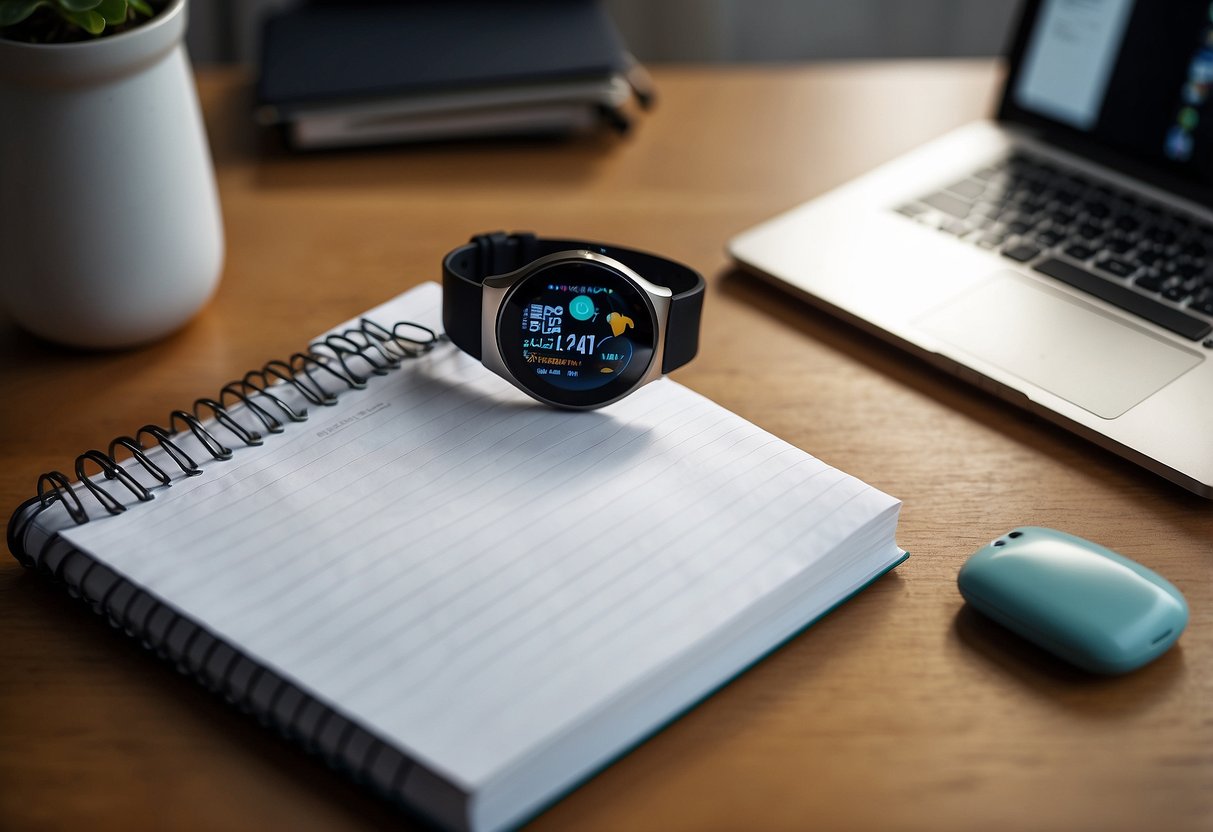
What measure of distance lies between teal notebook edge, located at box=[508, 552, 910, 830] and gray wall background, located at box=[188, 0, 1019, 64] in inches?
50.1

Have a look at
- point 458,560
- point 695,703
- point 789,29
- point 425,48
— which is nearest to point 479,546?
point 458,560

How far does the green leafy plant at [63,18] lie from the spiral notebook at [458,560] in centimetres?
23

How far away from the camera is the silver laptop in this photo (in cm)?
73

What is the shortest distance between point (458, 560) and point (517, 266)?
26cm

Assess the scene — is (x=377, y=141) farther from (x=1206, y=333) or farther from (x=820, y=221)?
(x=1206, y=333)

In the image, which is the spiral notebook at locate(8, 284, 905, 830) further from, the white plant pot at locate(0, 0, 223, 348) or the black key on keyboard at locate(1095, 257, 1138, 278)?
the black key on keyboard at locate(1095, 257, 1138, 278)

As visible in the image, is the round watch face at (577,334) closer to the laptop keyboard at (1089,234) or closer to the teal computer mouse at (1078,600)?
the teal computer mouse at (1078,600)

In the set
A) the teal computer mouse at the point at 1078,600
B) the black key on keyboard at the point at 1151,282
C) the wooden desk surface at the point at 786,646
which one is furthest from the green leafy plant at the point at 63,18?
the black key on keyboard at the point at 1151,282

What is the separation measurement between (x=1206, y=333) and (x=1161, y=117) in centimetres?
24

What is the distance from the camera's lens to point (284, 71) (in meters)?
1.03

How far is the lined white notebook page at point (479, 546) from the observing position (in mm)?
Answer: 493

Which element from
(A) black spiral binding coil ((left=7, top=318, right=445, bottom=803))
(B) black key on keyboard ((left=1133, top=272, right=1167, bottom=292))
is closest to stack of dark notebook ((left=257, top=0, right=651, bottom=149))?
(A) black spiral binding coil ((left=7, top=318, right=445, bottom=803))

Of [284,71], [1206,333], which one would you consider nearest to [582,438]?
[1206,333]

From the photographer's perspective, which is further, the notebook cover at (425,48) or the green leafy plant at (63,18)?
the notebook cover at (425,48)
